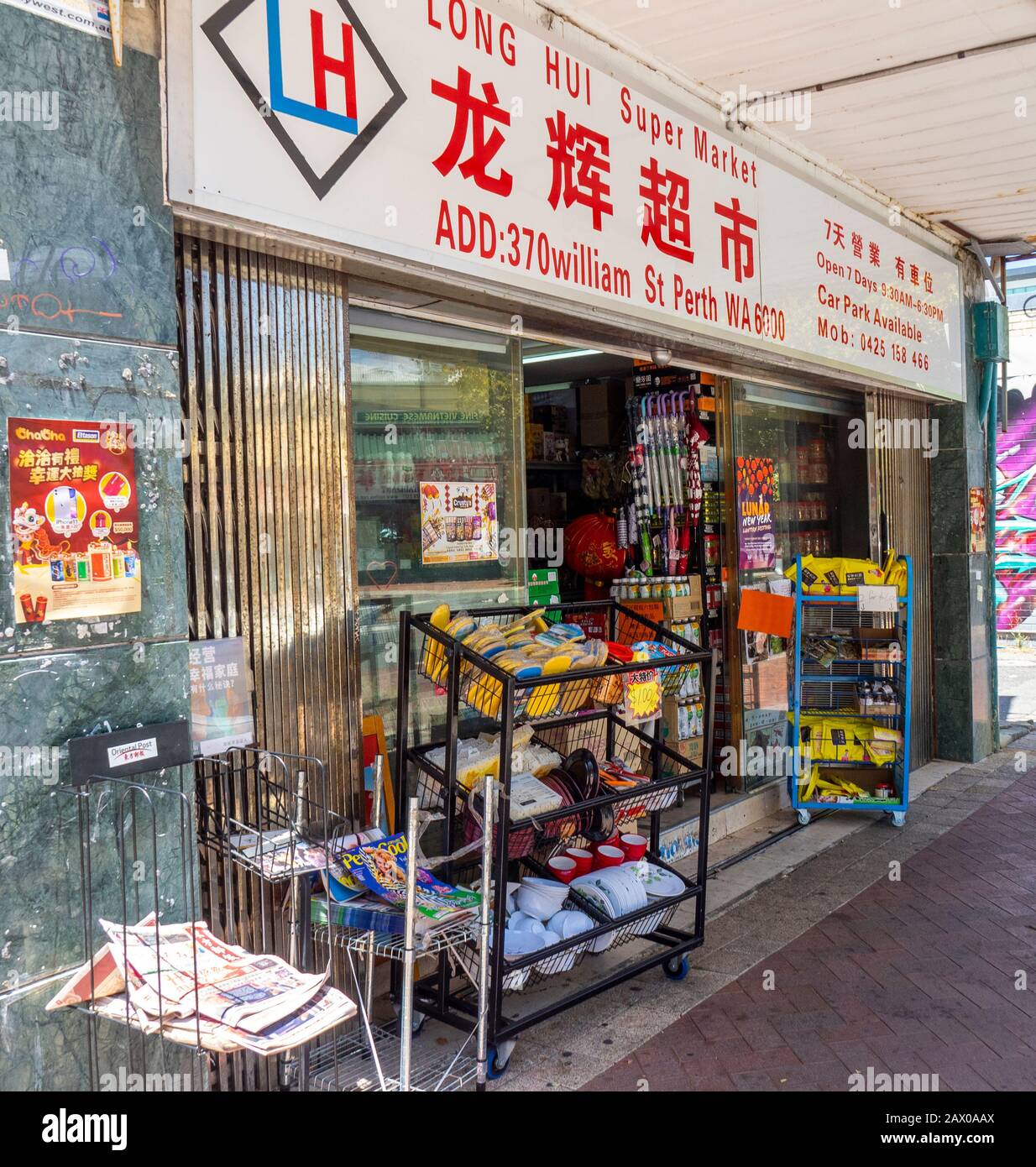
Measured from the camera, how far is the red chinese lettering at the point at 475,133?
354 cm

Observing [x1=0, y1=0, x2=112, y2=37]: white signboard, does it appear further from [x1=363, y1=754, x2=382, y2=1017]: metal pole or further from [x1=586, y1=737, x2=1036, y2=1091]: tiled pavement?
[x1=586, y1=737, x2=1036, y2=1091]: tiled pavement

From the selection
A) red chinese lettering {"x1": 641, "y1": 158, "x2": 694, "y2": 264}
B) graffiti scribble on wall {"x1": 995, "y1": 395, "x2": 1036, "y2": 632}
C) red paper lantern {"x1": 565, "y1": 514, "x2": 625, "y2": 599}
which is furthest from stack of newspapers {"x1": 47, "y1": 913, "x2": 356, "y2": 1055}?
graffiti scribble on wall {"x1": 995, "y1": 395, "x2": 1036, "y2": 632}

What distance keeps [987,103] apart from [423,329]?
11.3ft

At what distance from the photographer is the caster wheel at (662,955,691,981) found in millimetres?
4211

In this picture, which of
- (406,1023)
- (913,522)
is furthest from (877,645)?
(406,1023)

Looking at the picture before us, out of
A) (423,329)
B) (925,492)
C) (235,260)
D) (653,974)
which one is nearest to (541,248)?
(423,329)

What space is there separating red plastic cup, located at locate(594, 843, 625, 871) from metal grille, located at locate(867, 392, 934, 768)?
161 inches

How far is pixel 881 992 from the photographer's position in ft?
13.4

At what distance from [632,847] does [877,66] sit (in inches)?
149

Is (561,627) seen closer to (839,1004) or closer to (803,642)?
(839,1004)

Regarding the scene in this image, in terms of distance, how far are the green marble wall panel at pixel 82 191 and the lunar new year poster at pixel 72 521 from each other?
0.89ft

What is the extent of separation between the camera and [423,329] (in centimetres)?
410

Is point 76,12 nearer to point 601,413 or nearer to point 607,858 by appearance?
point 607,858
